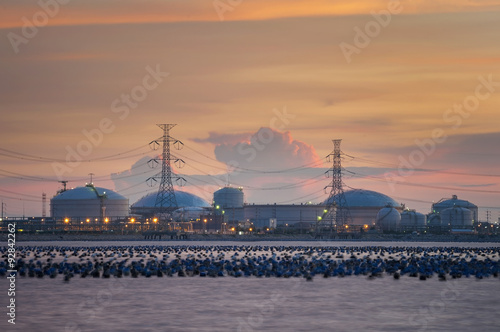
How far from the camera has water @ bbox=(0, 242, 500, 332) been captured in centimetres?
4006

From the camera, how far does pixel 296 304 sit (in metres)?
47.6

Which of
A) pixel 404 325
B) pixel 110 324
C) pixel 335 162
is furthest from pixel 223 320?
pixel 335 162

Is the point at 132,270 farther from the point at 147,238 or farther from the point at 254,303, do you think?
the point at 147,238

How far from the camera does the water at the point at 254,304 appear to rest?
131 feet

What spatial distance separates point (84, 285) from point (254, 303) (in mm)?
15571

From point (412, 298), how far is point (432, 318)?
764 cm

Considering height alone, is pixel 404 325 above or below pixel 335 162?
below

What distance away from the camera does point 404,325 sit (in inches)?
1586

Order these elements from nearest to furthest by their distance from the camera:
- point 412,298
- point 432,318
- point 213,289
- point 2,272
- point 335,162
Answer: point 432,318, point 412,298, point 213,289, point 2,272, point 335,162

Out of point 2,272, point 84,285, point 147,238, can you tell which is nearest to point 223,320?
point 84,285

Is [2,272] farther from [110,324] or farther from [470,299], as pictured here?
[470,299]

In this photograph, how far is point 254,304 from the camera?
4766cm

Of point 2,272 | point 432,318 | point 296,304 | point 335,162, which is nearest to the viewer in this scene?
point 432,318

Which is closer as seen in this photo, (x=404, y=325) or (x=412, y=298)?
(x=404, y=325)
